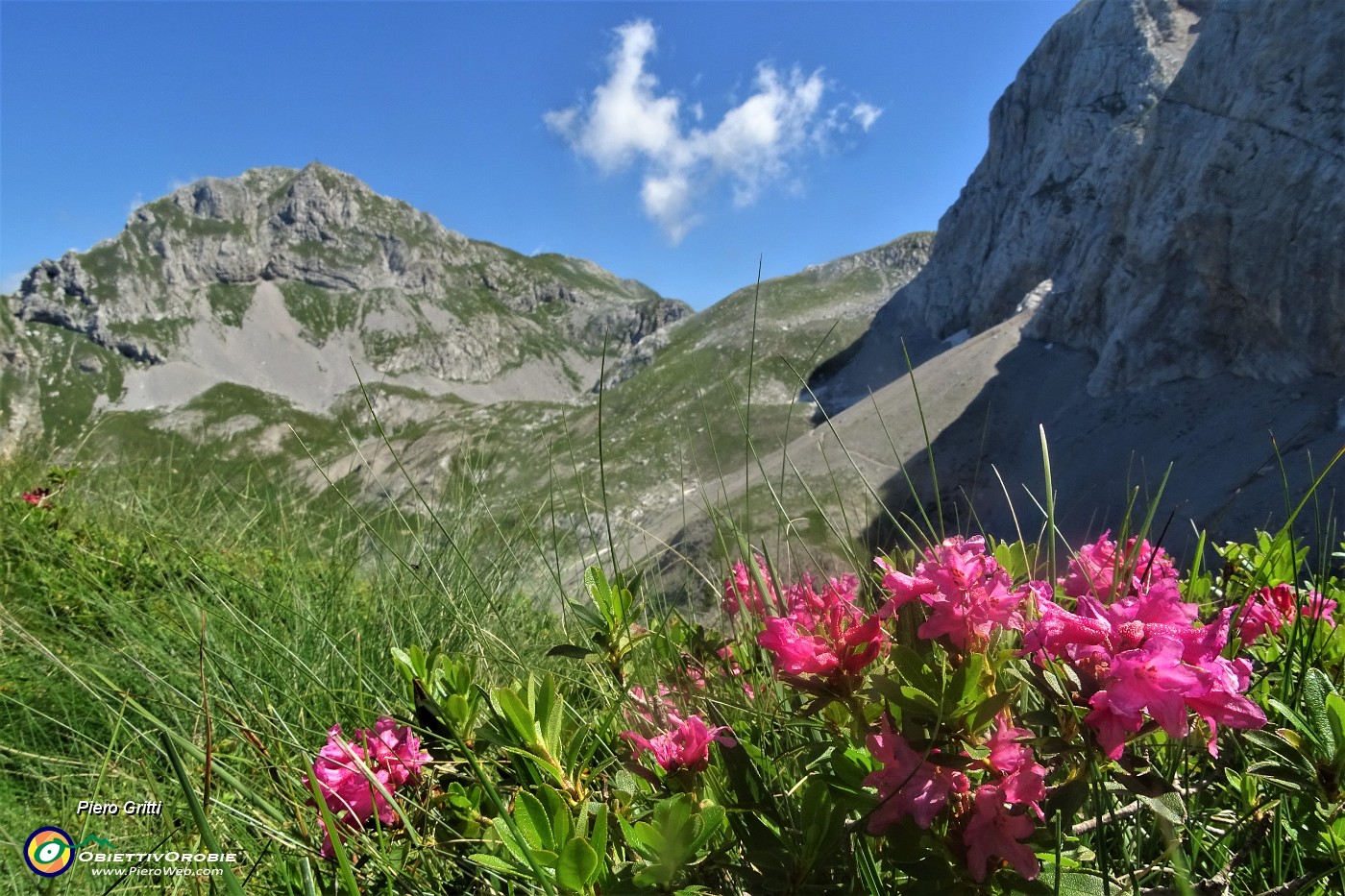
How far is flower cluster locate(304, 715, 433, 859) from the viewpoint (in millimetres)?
1331

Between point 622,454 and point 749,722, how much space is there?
124ft

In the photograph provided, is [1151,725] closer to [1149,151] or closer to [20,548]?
[20,548]

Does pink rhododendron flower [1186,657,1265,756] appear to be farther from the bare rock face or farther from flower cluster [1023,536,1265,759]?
the bare rock face

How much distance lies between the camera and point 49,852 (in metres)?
1.38

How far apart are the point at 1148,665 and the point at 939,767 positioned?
11.4 inches

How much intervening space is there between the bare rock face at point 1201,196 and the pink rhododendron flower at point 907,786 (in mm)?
16331

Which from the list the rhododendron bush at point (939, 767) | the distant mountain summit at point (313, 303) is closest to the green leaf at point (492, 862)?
the rhododendron bush at point (939, 767)

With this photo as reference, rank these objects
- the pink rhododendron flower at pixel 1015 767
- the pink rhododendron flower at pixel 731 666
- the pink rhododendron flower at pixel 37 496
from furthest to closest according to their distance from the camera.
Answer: the pink rhododendron flower at pixel 37 496 < the pink rhododendron flower at pixel 731 666 < the pink rhododendron flower at pixel 1015 767

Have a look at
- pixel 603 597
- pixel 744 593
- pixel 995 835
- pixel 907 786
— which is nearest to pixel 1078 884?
pixel 995 835

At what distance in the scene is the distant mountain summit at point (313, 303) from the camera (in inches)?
5664

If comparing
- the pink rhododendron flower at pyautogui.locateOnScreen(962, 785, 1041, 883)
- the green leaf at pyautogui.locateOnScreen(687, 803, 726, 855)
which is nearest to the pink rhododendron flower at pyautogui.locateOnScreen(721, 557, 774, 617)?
the green leaf at pyautogui.locateOnScreen(687, 803, 726, 855)

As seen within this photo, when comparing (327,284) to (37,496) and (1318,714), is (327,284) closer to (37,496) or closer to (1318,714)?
(37,496)

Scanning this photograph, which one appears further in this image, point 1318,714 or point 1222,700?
point 1318,714

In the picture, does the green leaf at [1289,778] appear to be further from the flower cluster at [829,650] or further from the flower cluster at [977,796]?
the flower cluster at [829,650]
